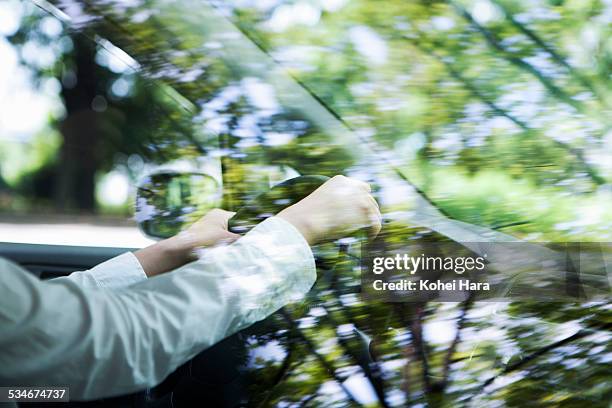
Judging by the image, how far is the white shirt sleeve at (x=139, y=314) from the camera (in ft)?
3.83

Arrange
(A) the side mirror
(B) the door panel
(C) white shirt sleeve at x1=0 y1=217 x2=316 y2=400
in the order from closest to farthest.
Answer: (C) white shirt sleeve at x1=0 y1=217 x2=316 y2=400 → (A) the side mirror → (B) the door panel

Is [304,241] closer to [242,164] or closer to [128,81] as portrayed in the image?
[242,164]

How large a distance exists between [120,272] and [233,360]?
0.36 metres

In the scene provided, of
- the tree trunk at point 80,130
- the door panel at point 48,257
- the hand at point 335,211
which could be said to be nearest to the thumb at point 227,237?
the hand at point 335,211

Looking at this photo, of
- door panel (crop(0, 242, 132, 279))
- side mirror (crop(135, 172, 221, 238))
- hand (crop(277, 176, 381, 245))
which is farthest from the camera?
door panel (crop(0, 242, 132, 279))

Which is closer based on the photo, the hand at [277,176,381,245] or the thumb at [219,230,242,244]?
the hand at [277,176,381,245]

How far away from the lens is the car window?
4.89ft

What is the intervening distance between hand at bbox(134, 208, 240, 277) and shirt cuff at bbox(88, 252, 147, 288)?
2cm

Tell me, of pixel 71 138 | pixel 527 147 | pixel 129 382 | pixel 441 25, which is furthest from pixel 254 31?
pixel 129 382

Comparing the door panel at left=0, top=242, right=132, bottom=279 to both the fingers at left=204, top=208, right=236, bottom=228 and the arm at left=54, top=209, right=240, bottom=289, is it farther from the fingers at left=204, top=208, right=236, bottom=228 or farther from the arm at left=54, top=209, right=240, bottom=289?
the fingers at left=204, top=208, right=236, bottom=228

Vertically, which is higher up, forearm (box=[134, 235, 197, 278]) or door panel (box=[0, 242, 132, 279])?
forearm (box=[134, 235, 197, 278])

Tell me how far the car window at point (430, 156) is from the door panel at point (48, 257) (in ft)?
2.29

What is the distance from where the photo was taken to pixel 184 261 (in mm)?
1596

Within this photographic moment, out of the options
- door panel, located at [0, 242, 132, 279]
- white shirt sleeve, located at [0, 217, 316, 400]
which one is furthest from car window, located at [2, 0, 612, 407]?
door panel, located at [0, 242, 132, 279]
